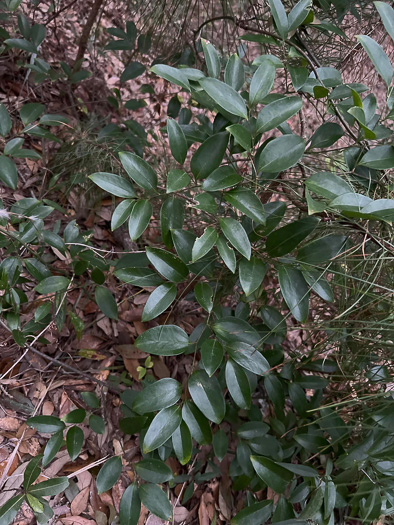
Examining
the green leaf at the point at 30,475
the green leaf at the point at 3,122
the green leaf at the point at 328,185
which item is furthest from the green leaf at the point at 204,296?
the green leaf at the point at 3,122

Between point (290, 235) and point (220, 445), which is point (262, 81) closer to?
point (290, 235)

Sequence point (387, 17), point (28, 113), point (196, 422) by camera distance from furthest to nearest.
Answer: point (28, 113)
point (196, 422)
point (387, 17)

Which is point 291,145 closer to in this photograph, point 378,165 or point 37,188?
point 378,165

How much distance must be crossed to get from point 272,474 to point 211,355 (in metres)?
0.36

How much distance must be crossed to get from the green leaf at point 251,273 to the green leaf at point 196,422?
0.24 metres

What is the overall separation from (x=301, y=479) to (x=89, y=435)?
61cm

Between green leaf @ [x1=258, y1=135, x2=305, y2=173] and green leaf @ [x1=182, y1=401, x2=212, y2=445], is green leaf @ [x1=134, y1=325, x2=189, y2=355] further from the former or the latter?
green leaf @ [x1=258, y1=135, x2=305, y2=173]

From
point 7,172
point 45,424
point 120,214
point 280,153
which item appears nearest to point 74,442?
point 45,424

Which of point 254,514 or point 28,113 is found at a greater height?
point 28,113

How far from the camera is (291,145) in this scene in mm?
711

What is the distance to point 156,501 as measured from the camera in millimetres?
875

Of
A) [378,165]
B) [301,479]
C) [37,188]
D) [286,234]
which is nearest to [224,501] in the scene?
[301,479]

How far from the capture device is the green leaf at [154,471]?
902 mm

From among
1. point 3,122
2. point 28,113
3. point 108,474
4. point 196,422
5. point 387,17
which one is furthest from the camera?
point 28,113
